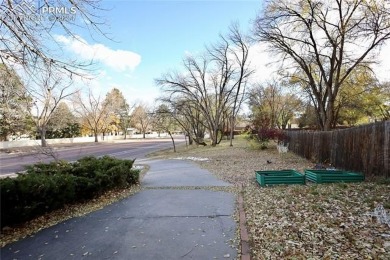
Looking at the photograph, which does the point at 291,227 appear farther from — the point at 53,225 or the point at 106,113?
the point at 106,113

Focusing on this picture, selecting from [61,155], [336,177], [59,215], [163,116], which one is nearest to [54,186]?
[59,215]

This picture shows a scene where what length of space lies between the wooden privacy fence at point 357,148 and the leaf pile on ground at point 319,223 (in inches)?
35.5

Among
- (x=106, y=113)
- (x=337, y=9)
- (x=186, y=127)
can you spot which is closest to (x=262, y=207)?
(x=337, y=9)

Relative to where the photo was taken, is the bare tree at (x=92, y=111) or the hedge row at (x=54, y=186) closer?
the hedge row at (x=54, y=186)

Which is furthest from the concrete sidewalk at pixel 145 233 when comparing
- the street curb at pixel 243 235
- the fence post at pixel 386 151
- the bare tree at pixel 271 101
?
the bare tree at pixel 271 101

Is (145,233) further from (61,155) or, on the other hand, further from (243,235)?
(61,155)

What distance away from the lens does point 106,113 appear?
50.8 metres

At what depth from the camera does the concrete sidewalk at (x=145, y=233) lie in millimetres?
3732

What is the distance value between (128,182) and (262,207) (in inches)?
174

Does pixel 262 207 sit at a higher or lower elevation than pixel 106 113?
lower

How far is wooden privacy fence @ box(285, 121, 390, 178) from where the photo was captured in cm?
686

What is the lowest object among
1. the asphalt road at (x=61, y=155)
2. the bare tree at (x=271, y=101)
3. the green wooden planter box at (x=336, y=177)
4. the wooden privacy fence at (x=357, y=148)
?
the asphalt road at (x=61, y=155)

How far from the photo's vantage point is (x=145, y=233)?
4406mm

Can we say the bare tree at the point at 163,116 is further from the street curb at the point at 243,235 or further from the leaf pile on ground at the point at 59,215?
the street curb at the point at 243,235
